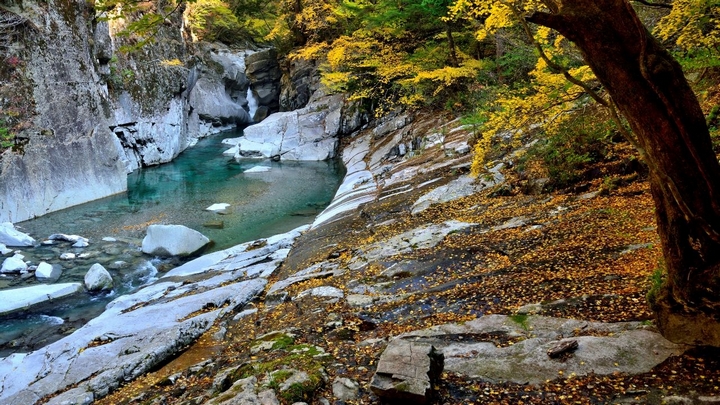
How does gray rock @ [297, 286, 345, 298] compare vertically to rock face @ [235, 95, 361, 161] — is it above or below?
below

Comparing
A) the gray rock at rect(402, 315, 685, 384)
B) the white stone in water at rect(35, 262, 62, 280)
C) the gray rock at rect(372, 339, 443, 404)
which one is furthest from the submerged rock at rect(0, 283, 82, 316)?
the gray rock at rect(372, 339, 443, 404)

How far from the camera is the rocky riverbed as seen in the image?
139 inches

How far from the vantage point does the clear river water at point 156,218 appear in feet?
31.1

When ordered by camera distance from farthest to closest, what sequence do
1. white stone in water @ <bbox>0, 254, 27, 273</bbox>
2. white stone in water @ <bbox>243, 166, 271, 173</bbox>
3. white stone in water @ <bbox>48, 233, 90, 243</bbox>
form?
white stone in water @ <bbox>243, 166, 271, 173</bbox> < white stone in water @ <bbox>48, 233, 90, 243</bbox> < white stone in water @ <bbox>0, 254, 27, 273</bbox>

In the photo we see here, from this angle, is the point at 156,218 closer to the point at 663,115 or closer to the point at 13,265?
the point at 13,265

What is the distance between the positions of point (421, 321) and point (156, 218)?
546 inches

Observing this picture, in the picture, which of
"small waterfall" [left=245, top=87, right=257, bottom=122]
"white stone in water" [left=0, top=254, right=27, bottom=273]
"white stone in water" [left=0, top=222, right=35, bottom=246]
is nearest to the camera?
"white stone in water" [left=0, top=254, right=27, bottom=273]


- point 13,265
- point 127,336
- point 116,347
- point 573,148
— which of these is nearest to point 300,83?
point 13,265

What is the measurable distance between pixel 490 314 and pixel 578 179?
4899mm

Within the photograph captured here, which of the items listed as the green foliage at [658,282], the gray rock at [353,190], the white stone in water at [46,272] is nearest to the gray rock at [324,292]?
the green foliage at [658,282]

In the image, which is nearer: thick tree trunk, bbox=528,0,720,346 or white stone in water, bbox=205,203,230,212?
thick tree trunk, bbox=528,0,720,346

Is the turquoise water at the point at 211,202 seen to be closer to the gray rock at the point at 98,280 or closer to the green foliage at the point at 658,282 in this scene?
the gray rock at the point at 98,280

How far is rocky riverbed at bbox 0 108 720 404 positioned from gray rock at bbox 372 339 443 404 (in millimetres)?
15

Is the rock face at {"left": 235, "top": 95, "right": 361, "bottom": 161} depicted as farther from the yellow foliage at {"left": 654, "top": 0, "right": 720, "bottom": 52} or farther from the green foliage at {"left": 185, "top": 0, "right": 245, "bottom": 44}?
the yellow foliage at {"left": 654, "top": 0, "right": 720, "bottom": 52}
